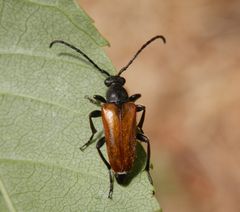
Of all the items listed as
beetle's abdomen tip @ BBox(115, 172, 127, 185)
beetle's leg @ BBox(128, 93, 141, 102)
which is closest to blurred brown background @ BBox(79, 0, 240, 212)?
beetle's leg @ BBox(128, 93, 141, 102)

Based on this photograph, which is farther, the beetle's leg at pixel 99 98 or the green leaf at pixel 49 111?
the beetle's leg at pixel 99 98

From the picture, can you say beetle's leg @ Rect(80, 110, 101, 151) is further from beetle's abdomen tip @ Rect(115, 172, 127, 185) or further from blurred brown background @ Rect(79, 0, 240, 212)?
blurred brown background @ Rect(79, 0, 240, 212)

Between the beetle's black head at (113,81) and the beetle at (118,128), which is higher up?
the beetle's black head at (113,81)

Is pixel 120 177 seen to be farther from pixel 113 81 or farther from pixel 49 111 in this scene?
pixel 113 81

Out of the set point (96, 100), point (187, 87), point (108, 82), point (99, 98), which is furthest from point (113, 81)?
point (187, 87)

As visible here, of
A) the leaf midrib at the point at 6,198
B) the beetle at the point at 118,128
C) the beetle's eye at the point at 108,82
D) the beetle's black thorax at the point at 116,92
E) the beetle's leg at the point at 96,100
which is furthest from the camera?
the beetle's black thorax at the point at 116,92

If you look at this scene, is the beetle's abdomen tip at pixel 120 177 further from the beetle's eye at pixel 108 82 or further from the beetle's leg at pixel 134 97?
the beetle's leg at pixel 134 97

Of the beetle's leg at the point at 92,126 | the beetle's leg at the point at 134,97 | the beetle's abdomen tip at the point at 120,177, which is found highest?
the beetle's leg at the point at 134,97

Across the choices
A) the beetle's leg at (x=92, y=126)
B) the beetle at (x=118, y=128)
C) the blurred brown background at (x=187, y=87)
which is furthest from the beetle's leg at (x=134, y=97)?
the blurred brown background at (x=187, y=87)
